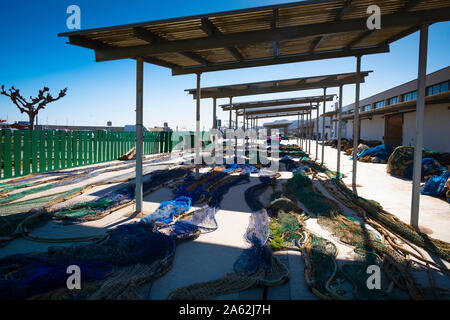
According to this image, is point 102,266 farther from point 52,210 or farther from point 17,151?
point 17,151

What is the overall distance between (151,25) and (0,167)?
281 inches

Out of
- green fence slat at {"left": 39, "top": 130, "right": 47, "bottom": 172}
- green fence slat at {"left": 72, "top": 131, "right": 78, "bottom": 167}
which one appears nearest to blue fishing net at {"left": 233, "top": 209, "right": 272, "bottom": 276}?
green fence slat at {"left": 39, "top": 130, "right": 47, "bottom": 172}

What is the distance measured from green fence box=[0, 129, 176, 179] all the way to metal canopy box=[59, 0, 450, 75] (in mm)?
5805

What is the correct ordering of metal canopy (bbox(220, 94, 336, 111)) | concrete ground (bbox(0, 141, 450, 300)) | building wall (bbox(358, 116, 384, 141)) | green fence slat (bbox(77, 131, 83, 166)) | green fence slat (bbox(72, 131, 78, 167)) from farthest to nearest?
1. building wall (bbox(358, 116, 384, 141))
2. metal canopy (bbox(220, 94, 336, 111))
3. green fence slat (bbox(77, 131, 83, 166))
4. green fence slat (bbox(72, 131, 78, 167))
5. concrete ground (bbox(0, 141, 450, 300))

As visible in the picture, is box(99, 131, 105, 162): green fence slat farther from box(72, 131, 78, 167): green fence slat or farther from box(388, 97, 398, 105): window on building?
box(388, 97, 398, 105): window on building

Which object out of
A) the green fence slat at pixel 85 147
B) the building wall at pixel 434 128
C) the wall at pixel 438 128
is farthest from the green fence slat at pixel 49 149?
the wall at pixel 438 128

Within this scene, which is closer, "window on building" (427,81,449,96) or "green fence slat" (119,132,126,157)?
"green fence slat" (119,132,126,157)

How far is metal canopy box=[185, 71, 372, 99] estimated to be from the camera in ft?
29.3

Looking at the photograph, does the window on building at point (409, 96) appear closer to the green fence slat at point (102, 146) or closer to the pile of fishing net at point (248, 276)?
the green fence slat at point (102, 146)

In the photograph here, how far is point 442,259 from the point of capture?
3.14 metres

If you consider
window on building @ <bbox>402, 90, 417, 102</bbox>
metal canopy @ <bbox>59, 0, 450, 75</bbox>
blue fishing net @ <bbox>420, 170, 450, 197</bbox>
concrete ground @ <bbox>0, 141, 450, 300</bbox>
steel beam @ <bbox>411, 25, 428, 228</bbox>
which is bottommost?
concrete ground @ <bbox>0, 141, 450, 300</bbox>

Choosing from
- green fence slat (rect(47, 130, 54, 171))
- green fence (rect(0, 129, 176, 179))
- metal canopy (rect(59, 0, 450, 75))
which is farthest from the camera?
green fence slat (rect(47, 130, 54, 171))

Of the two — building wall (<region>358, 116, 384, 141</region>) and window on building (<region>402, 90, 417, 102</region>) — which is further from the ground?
window on building (<region>402, 90, 417, 102</region>)
